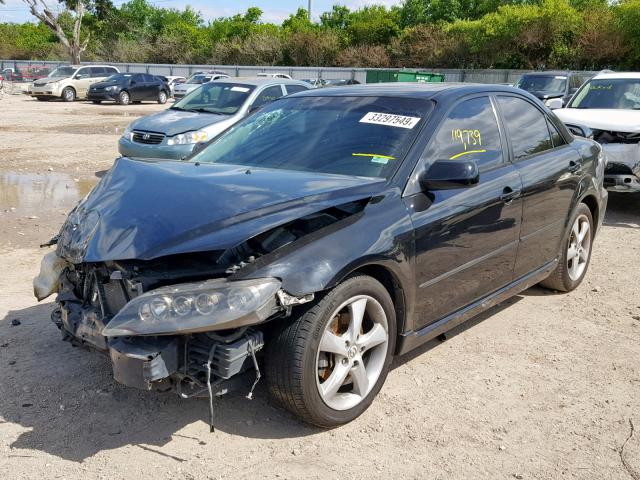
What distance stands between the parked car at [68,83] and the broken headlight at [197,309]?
3017 centimetres

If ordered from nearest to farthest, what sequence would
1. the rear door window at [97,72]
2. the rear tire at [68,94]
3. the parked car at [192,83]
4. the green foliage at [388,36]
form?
the parked car at [192,83], the rear tire at [68,94], the rear door window at [97,72], the green foliage at [388,36]

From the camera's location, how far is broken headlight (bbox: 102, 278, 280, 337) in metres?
2.89

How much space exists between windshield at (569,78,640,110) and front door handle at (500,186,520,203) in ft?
21.3

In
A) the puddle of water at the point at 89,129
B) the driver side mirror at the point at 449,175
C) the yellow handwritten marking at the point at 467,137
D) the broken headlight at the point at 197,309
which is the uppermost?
the yellow handwritten marking at the point at 467,137

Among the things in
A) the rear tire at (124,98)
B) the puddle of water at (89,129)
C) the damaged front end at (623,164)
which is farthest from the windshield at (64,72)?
the damaged front end at (623,164)

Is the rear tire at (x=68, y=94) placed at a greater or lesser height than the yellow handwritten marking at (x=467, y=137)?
lesser

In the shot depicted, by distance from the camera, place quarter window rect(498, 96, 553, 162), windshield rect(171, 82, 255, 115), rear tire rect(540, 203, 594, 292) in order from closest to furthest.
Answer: quarter window rect(498, 96, 553, 162)
rear tire rect(540, 203, 594, 292)
windshield rect(171, 82, 255, 115)

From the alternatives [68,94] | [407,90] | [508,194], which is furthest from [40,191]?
[68,94]

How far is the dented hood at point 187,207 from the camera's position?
123 inches

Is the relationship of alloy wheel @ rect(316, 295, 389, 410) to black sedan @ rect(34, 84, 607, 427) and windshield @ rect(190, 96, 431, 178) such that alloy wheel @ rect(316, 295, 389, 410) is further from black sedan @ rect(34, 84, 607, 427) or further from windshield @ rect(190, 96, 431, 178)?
windshield @ rect(190, 96, 431, 178)

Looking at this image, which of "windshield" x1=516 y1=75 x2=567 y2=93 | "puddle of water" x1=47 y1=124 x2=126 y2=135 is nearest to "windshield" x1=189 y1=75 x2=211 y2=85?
"puddle of water" x1=47 y1=124 x2=126 y2=135

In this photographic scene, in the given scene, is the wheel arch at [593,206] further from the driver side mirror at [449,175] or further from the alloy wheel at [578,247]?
the driver side mirror at [449,175]

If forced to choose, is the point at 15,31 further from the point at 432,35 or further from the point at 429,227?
the point at 429,227

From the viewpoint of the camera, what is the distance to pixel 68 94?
30.7m
